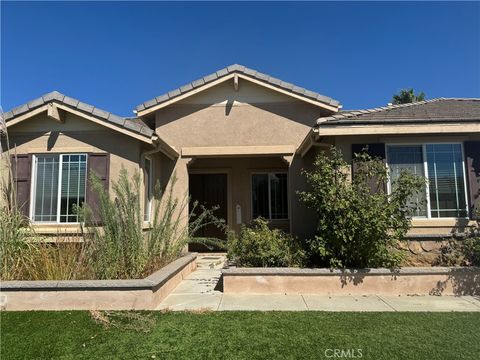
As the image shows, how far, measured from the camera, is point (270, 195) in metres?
12.6

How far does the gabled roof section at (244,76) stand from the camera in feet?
34.7

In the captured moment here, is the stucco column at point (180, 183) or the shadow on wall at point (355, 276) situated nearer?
the shadow on wall at point (355, 276)

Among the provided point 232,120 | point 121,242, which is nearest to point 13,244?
point 121,242

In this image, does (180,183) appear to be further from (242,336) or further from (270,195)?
(242,336)

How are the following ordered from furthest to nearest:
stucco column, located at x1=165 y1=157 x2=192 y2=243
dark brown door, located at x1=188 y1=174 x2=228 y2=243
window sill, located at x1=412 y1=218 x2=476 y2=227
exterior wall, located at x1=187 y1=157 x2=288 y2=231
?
dark brown door, located at x1=188 y1=174 x2=228 y2=243 < exterior wall, located at x1=187 y1=157 x2=288 y2=231 < stucco column, located at x1=165 y1=157 x2=192 y2=243 < window sill, located at x1=412 y1=218 x2=476 y2=227

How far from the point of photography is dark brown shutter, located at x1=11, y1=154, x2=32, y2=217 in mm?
8930

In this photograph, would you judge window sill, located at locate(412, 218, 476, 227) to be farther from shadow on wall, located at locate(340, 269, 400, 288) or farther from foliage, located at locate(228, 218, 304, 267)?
foliage, located at locate(228, 218, 304, 267)

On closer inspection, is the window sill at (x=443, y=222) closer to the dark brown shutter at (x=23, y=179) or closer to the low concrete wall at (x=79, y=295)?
the low concrete wall at (x=79, y=295)

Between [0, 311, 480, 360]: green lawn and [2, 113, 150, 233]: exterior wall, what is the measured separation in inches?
170

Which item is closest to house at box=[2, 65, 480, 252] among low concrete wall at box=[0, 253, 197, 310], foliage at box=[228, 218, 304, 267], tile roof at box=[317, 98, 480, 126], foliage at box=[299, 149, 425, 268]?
tile roof at box=[317, 98, 480, 126]

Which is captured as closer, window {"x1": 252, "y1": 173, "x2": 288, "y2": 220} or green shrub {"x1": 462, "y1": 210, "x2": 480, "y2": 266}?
green shrub {"x1": 462, "y1": 210, "x2": 480, "y2": 266}

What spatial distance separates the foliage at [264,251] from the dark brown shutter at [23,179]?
5.26 meters

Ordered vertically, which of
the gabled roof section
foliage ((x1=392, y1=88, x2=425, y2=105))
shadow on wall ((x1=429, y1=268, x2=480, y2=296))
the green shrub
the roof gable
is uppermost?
foliage ((x1=392, y1=88, x2=425, y2=105))

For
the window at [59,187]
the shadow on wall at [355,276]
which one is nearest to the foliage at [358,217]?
the shadow on wall at [355,276]
